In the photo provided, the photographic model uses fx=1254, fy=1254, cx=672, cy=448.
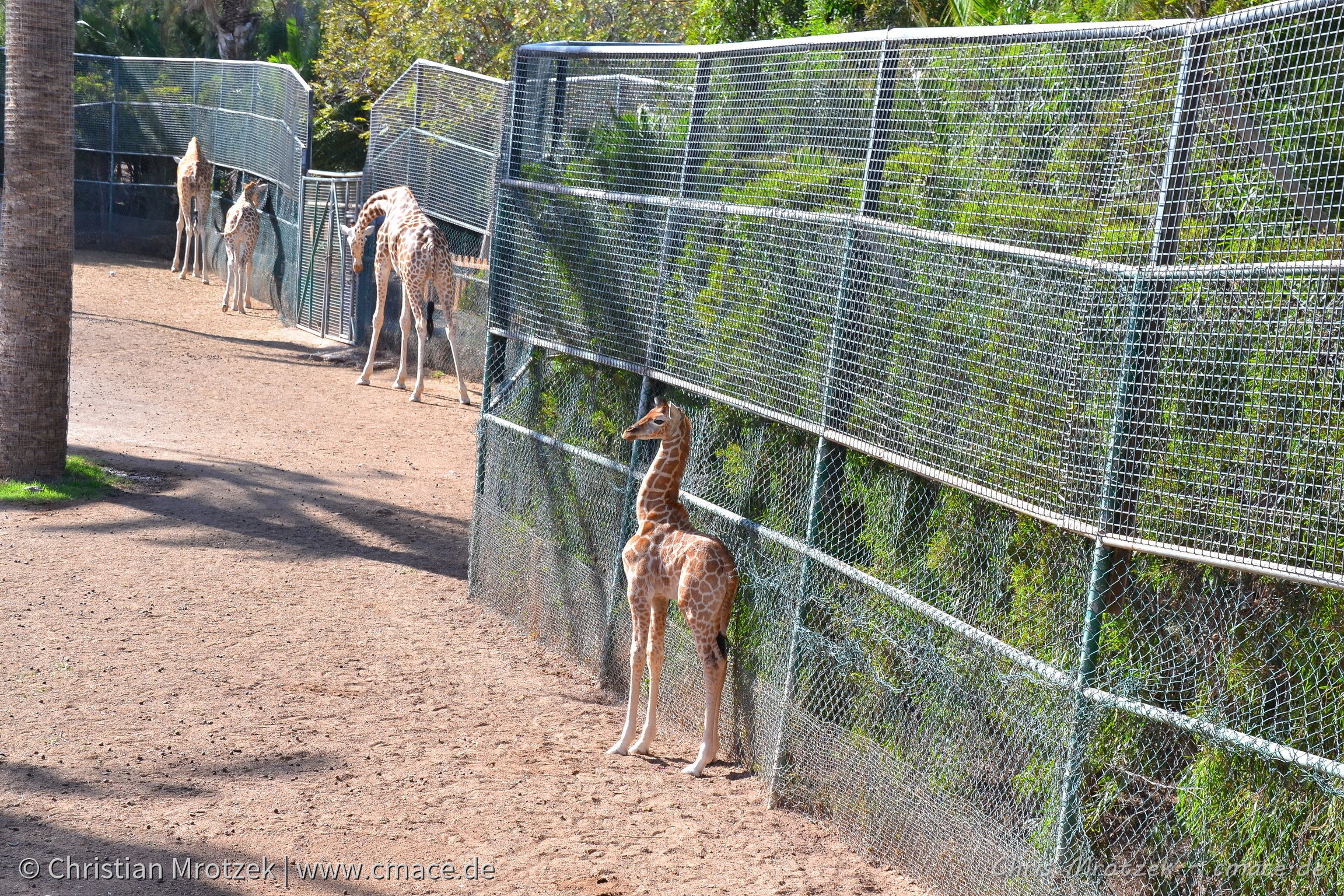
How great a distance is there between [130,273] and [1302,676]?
20.6 meters

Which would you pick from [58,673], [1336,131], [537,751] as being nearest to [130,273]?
[58,673]

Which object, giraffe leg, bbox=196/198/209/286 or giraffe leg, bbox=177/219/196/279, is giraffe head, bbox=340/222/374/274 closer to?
giraffe leg, bbox=196/198/209/286

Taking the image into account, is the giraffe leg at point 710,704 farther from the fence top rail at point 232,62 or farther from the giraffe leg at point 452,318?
the fence top rail at point 232,62

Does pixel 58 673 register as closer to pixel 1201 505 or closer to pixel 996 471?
pixel 996 471

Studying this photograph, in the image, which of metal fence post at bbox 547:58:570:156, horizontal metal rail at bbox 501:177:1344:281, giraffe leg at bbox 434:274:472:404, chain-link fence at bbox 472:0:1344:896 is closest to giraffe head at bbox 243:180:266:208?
giraffe leg at bbox 434:274:472:404

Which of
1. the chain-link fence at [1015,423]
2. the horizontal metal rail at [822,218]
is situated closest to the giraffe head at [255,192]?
the horizontal metal rail at [822,218]

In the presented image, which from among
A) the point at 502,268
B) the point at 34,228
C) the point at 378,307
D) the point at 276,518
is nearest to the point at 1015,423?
the point at 502,268

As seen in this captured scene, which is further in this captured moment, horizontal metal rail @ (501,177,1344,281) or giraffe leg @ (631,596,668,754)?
giraffe leg @ (631,596,668,754)

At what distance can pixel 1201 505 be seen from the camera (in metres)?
3.55

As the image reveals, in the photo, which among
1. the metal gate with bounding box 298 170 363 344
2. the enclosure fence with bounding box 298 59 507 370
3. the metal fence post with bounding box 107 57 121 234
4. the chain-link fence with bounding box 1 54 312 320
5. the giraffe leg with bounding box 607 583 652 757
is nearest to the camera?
the giraffe leg with bounding box 607 583 652 757

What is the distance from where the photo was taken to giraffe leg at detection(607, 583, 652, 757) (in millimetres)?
5703

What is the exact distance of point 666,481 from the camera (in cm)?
567

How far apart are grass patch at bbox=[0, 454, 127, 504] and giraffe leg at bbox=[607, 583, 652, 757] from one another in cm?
520

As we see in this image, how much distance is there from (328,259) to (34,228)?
24.7 ft
